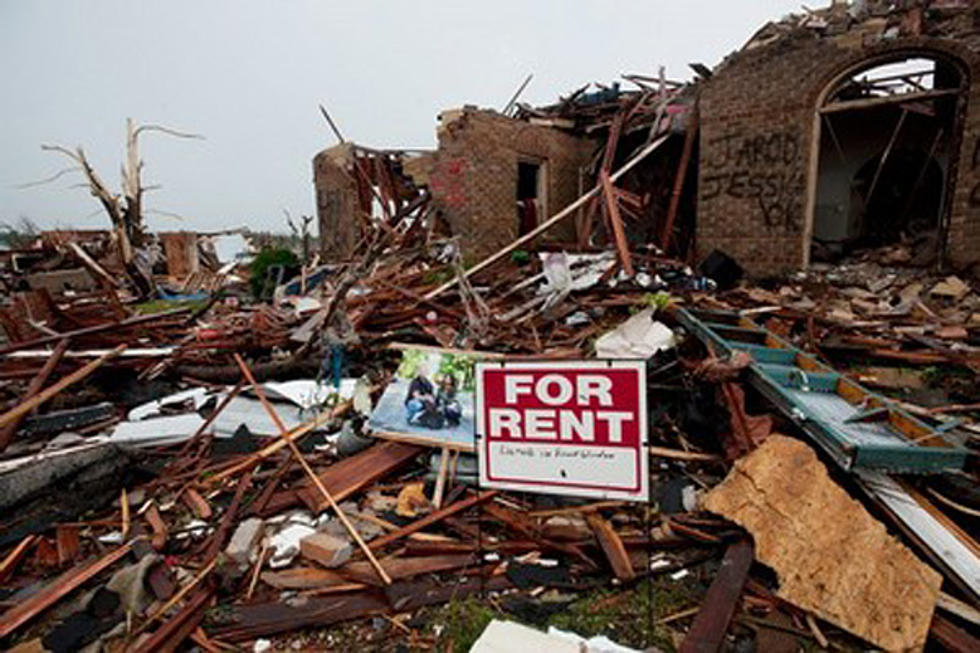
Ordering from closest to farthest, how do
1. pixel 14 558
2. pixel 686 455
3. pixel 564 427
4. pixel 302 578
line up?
1. pixel 564 427
2. pixel 302 578
3. pixel 14 558
4. pixel 686 455

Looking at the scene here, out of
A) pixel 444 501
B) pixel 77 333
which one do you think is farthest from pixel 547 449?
pixel 77 333

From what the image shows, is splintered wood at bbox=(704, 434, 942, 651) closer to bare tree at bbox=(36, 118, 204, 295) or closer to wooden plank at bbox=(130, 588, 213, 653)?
wooden plank at bbox=(130, 588, 213, 653)

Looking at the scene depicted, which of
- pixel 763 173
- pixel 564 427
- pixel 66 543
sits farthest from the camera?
pixel 763 173

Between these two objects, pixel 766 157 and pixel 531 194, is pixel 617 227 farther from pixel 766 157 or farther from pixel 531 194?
pixel 531 194

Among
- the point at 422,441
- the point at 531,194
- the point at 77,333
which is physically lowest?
the point at 422,441

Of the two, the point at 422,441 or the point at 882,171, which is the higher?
the point at 882,171

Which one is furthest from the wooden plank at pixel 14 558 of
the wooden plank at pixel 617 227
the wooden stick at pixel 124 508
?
the wooden plank at pixel 617 227

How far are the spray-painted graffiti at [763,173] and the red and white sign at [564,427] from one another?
821 centimetres

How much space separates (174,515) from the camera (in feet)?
10.4

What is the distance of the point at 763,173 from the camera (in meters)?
8.57

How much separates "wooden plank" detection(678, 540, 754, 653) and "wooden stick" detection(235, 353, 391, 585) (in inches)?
57.9

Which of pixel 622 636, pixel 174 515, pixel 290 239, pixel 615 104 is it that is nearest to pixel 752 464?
pixel 622 636

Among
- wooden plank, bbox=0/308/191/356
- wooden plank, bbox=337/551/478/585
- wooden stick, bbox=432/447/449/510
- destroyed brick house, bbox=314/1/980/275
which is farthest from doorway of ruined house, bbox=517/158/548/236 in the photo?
wooden plank, bbox=337/551/478/585

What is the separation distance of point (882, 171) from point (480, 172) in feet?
34.5
